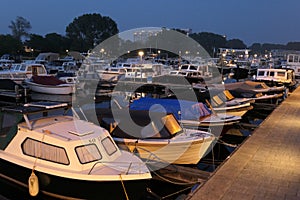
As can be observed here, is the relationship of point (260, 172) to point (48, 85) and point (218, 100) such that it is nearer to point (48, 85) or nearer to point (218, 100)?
point (218, 100)

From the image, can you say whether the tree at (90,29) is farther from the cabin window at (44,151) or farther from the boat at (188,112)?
the cabin window at (44,151)

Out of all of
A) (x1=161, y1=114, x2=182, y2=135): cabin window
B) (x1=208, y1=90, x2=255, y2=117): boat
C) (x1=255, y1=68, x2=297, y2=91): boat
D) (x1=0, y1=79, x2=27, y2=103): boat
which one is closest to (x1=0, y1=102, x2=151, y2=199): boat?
(x1=161, y1=114, x2=182, y2=135): cabin window

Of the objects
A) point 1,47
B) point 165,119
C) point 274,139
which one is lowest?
point 274,139

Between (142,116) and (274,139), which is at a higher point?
(142,116)

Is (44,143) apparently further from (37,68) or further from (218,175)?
(37,68)

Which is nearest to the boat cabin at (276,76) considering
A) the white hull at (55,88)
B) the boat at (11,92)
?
the white hull at (55,88)

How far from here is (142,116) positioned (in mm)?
11039

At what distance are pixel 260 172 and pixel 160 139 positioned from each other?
346 centimetres

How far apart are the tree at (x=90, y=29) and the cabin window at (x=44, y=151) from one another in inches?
3377

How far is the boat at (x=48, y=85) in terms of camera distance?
28203 mm

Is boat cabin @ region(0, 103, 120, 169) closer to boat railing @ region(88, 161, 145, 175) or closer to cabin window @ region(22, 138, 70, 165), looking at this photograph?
cabin window @ region(22, 138, 70, 165)

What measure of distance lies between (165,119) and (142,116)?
96 centimetres

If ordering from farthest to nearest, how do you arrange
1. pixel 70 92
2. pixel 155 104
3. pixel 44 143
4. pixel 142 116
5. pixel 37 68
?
1. pixel 37 68
2. pixel 70 92
3. pixel 155 104
4. pixel 142 116
5. pixel 44 143

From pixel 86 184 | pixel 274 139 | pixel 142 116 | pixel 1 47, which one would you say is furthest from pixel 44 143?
pixel 1 47
